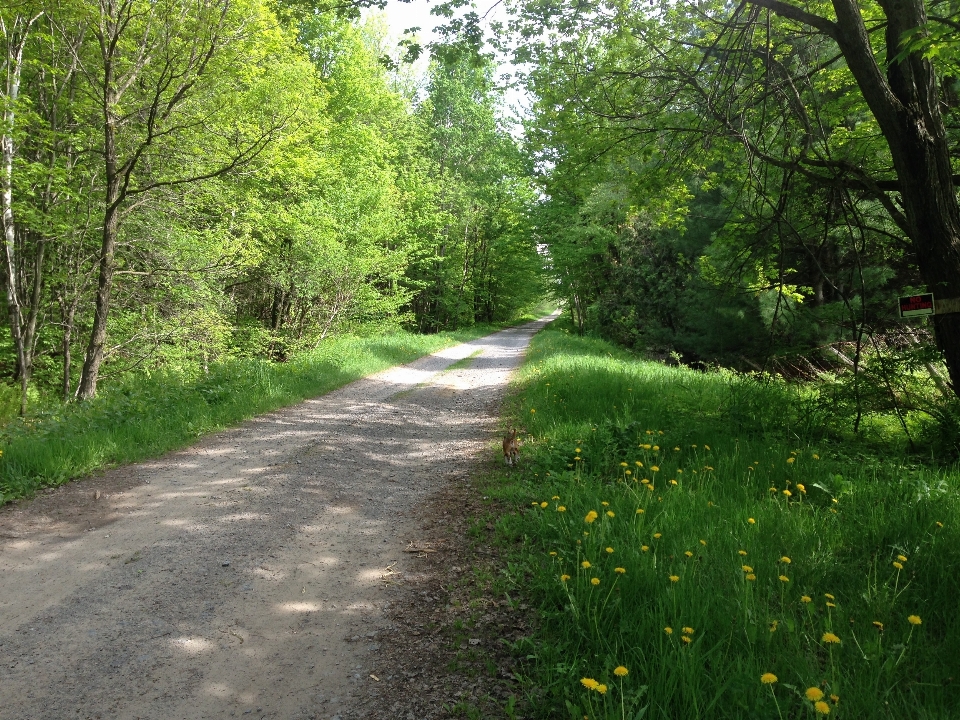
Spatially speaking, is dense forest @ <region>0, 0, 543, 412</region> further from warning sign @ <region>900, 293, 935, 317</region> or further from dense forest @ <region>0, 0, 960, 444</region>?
warning sign @ <region>900, 293, 935, 317</region>

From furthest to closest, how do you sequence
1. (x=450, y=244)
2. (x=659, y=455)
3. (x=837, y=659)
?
(x=450, y=244)
(x=659, y=455)
(x=837, y=659)

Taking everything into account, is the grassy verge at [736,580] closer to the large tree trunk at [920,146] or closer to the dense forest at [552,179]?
the large tree trunk at [920,146]

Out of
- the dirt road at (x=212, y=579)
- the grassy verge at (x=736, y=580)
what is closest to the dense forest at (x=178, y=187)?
the dirt road at (x=212, y=579)

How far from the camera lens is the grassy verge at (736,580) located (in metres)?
2.12

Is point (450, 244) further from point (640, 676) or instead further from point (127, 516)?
point (640, 676)

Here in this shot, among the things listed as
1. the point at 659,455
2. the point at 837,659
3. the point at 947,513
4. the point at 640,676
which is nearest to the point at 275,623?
the point at 640,676

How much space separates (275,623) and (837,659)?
9.14 ft

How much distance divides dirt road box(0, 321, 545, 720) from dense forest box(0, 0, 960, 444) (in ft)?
15.7

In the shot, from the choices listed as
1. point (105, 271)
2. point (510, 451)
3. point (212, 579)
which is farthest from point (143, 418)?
point (510, 451)

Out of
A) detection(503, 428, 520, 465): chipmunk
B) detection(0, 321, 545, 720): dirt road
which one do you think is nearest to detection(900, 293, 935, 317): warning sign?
detection(503, 428, 520, 465): chipmunk

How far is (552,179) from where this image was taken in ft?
31.6

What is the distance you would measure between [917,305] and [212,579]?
20.8 ft

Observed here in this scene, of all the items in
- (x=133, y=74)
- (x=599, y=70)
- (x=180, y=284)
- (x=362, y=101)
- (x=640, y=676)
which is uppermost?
(x=362, y=101)

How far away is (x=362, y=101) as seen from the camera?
70.0 ft
